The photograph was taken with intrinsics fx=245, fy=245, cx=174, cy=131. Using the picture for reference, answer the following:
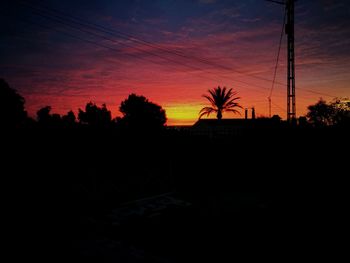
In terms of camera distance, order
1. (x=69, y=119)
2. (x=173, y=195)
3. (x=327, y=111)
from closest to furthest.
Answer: (x=173, y=195)
(x=69, y=119)
(x=327, y=111)

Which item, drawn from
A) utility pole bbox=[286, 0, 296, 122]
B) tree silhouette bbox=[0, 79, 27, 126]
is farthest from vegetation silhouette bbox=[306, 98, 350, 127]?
tree silhouette bbox=[0, 79, 27, 126]

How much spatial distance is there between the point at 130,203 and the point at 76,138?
3183 mm

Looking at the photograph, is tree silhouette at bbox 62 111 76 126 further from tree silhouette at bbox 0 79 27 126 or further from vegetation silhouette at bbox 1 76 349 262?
tree silhouette at bbox 0 79 27 126

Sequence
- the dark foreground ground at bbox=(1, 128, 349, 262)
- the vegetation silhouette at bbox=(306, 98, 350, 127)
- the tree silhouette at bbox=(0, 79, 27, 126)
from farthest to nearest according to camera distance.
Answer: the vegetation silhouette at bbox=(306, 98, 350, 127) → the tree silhouette at bbox=(0, 79, 27, 126) → the dark foreground ground at bbox=(1, 128, 349, 262)

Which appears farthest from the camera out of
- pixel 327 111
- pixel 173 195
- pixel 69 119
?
pixel 327 111

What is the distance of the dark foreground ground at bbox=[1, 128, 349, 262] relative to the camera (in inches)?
230

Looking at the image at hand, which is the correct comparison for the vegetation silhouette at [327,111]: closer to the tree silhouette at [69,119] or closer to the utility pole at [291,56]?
the utility pole at [291,56]

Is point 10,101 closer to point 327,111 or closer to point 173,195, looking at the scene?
point 173,195

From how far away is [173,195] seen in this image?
35.4 feet

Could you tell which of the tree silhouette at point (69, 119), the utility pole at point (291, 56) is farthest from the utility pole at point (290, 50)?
the tree silhouette at point (69, 119)

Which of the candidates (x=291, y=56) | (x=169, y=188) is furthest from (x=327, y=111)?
(x=169, y=188)

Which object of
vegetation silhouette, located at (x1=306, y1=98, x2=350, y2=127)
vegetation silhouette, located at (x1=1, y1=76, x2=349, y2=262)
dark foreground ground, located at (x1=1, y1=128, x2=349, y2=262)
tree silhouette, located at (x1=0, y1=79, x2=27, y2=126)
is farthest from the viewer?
vegetation silhouette, located at (x1=306, y1=98, x2=350, y2=127)

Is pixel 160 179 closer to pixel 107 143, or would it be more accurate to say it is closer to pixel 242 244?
pixel 107 143

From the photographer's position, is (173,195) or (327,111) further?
(327,111)
